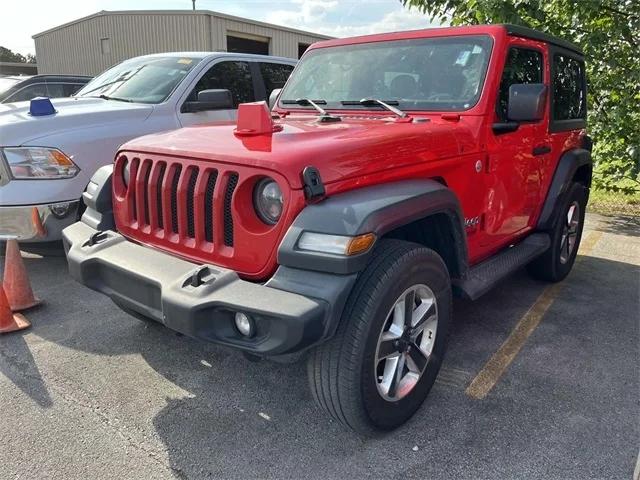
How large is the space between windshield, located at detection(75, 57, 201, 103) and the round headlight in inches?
129

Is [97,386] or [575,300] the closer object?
[97,386]

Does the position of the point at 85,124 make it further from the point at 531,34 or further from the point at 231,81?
the point at 531,34

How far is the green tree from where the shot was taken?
6188 mm

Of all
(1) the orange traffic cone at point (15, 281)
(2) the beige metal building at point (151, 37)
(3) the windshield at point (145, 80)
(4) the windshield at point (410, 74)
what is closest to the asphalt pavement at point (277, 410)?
(1) the orange traffic cone at point (15, 281)

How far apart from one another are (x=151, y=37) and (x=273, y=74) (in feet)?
56.4

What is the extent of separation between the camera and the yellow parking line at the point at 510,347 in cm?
295

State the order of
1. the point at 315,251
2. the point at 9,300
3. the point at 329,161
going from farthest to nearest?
1. the point at 9,300
2. the point at 329,161
3. the point at 315,251

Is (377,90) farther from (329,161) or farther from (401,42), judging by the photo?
(329,161)

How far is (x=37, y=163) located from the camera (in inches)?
167

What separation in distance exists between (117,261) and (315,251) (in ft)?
3.39

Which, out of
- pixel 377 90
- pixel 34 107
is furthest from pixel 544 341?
pixel 34 107

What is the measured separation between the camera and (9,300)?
386cm

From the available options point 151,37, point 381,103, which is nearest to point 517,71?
point 381,103

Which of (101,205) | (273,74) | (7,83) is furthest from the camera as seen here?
(7,83)
